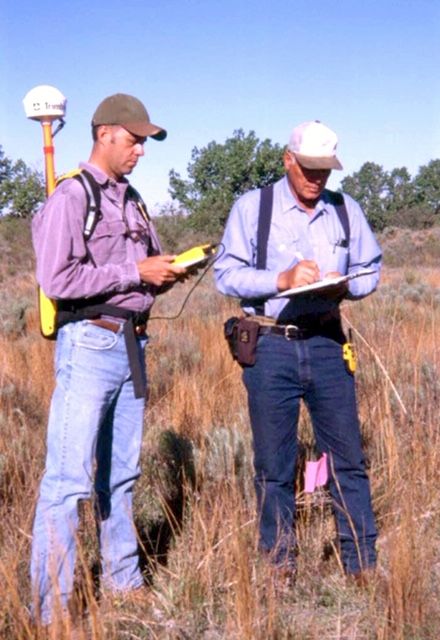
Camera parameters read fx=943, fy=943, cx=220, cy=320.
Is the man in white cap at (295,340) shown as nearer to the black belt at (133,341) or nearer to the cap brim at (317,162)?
the cap brim at (317,162)

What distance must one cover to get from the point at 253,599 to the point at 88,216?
1432mm

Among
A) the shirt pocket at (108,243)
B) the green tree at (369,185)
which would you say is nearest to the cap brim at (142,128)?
the shirt pocket at (108,243)

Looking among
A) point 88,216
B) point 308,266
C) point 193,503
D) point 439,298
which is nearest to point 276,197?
point 308,266

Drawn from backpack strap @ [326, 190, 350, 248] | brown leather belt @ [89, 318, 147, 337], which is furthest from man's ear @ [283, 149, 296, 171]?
brown leather belt @ [89, 318, 147, 337]

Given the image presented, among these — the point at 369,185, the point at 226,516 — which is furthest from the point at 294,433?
the point at 369,185

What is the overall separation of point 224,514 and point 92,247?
1461 millimetres

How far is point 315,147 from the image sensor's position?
374 cm

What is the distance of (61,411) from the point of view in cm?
334

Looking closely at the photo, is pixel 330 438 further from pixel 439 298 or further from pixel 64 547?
pixel 439 298

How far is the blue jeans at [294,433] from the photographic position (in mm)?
3785

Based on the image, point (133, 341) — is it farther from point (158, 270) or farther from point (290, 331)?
point (290, 331)

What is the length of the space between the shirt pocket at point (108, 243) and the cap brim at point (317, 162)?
0.77m

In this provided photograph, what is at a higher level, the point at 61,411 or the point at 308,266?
the point at 308,266

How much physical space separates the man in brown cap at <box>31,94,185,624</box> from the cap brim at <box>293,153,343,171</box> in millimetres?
588
